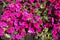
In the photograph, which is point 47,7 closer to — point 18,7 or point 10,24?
point 18,7

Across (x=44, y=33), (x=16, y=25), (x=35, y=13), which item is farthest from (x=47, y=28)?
(x=16, y=25)

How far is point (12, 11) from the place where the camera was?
279 cm

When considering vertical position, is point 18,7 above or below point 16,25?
above

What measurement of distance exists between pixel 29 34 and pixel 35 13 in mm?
309

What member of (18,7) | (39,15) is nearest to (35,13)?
(39,15)

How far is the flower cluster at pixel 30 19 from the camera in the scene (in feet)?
8.87

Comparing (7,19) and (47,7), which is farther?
(47,7)

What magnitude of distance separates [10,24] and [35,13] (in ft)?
1.34

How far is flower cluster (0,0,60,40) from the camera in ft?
8.87

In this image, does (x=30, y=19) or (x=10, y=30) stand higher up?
(x=30, y=19)

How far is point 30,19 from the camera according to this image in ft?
8.95

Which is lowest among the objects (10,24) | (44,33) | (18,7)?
(44,33)

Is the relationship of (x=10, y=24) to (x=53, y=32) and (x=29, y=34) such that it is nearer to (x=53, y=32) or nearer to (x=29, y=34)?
(x=29, y=34)

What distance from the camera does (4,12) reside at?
109 inches
